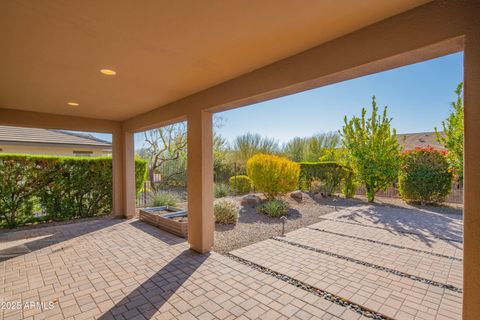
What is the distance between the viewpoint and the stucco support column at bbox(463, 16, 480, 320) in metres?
1.66

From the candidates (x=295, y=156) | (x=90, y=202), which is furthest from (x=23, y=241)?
(x=295, y=156)

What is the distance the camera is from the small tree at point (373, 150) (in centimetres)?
890

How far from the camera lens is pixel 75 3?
1.80 metres

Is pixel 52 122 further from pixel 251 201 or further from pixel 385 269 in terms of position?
pixel 385 269

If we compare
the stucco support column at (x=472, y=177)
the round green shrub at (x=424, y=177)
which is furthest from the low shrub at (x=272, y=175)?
the stucco support column at (x=472, y=177)

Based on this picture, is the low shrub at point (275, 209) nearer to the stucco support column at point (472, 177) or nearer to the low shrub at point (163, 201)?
the low shrub at point (163, 201)

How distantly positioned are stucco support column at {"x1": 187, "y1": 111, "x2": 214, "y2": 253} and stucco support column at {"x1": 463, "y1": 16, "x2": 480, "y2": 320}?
135 inches

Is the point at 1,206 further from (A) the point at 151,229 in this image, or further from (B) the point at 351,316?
(B) the point at 351,316

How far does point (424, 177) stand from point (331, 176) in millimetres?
3294

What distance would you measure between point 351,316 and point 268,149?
1347 cm

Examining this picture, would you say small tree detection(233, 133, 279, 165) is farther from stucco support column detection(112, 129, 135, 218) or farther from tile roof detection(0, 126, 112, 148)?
stucco support column detection(112, 129, 135, 218)

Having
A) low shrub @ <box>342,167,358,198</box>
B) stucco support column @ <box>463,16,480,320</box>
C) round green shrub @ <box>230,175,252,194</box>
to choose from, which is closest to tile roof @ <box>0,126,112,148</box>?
round green shrub @ <box>230,175,252,194</box>

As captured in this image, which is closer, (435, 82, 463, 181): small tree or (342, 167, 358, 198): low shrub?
(435, 82, 463, 181): small tree

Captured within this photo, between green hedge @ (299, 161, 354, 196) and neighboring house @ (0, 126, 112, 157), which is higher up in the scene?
neighboring house @ (0, 126, 112, 157)
